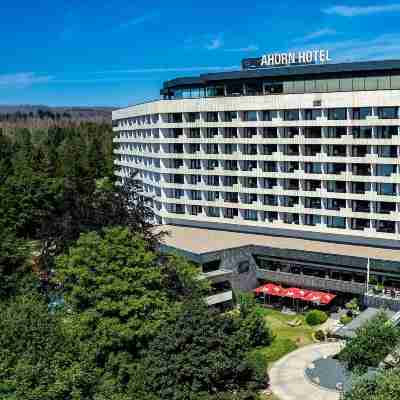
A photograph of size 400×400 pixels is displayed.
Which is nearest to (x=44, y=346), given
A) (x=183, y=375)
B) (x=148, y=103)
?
(x=183, y=375)

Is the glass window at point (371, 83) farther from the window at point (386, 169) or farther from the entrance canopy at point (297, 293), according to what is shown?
the entrance canopy at point (297, 293)

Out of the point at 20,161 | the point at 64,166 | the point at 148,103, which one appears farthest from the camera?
the point at 64,166

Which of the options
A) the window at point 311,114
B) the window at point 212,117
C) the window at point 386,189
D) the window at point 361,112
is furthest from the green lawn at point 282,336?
the window at point 212,117

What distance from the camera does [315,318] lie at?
63281mm

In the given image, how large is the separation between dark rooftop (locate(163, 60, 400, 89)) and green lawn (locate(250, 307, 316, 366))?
3375cm

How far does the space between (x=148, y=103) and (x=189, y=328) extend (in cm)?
5476

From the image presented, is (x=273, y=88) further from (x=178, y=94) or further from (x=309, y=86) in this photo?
(x=178, y=94)

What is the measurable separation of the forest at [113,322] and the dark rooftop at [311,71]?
1089 inches

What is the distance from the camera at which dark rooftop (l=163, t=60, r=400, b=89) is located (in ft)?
232

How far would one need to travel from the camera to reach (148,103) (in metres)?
91.1

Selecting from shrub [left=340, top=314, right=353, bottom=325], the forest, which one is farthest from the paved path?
shrub [left=340, top=314, right=353, bottom=325]

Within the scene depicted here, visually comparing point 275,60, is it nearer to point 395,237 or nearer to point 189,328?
point 395,237

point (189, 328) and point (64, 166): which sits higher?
point (64, 166)

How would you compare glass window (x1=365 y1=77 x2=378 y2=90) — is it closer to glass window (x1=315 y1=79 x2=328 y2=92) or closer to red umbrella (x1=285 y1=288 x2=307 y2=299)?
glass window (x1=315 y1=79 x2=328 y2=92)
